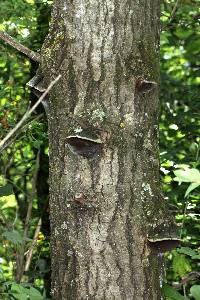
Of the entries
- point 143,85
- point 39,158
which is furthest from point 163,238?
point 39,158

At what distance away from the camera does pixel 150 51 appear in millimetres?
1849

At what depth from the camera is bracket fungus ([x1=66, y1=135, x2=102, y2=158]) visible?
1.69 m

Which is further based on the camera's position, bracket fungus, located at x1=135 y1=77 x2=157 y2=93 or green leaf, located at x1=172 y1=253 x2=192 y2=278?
green leaf, located at x1=172 y1=253 x2=192 y2=278

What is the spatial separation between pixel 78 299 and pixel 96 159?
51 centimetres

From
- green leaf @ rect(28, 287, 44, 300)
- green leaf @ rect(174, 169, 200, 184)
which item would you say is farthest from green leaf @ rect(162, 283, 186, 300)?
green leaf @ rect(174, 169, 200, 184)

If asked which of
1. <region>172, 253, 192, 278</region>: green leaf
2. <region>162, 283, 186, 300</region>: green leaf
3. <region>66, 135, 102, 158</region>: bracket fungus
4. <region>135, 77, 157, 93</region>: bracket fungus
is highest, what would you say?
<region>135, 77, 157, 93</region>: bracket fungus

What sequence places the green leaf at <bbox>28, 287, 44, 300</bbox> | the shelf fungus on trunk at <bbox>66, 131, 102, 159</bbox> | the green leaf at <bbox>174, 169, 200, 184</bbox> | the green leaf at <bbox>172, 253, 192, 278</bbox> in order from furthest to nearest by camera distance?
the green leaf at <bbox>172, 253, 192, 278</bbox>, the green leaf at <bbox>28, 287, 44, 300</bbox>, the shelf fungus on trunk at <bbox>66, 131, 102, 159</bbox>, the green leaf at <bbox>174, 169, 200, 184</bbox>

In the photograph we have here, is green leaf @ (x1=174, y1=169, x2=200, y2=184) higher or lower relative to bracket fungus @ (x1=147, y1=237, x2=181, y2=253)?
higher

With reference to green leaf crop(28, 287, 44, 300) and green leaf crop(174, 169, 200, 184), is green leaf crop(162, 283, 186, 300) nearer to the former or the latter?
green leaf crop(28, 287, 44, 300)

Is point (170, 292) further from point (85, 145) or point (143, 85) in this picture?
point (143, 85)

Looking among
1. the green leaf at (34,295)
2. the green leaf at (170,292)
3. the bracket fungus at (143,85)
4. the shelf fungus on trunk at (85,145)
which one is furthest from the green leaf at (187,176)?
the green leaf at (34,295)

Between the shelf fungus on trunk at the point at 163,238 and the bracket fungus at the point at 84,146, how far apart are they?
36 centimetres

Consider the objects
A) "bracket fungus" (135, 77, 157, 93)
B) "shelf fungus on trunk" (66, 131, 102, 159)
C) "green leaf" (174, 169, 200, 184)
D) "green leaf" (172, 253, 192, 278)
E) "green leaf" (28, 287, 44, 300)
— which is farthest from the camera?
"green leaf" (172, 253, 192, 278)

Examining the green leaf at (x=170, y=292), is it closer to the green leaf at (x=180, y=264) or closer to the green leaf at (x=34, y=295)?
the green leaf at (x=180, y=264)
